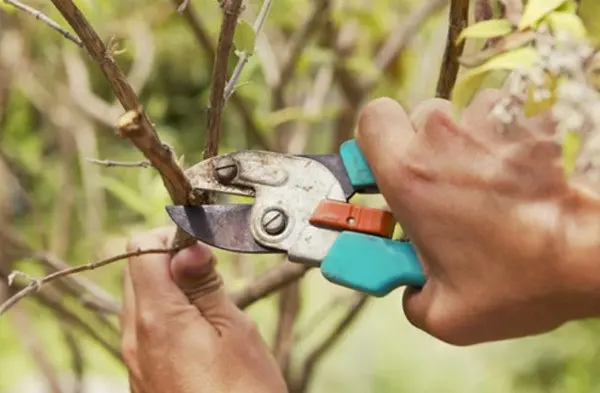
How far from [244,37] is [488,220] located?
199 mm

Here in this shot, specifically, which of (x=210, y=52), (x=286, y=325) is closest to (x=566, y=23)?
(x=210, y=52)

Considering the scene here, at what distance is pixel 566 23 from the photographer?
0.35 m

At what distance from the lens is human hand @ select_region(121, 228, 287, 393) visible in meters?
0.60

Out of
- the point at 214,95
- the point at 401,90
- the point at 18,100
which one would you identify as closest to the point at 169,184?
the point at 214,95

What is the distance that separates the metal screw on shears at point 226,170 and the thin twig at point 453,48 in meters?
0.15

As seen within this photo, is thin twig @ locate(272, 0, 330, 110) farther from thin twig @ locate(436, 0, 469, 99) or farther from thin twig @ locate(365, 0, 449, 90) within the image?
thin twig @ locate(436, 0, 469, 99)

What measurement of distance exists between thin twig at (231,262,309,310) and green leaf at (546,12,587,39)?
44 centimetres

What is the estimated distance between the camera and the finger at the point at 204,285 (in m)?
0.62

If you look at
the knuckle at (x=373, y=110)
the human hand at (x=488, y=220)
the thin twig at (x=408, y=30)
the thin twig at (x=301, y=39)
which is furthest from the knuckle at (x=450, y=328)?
the thin twig at (x=408, y=30)

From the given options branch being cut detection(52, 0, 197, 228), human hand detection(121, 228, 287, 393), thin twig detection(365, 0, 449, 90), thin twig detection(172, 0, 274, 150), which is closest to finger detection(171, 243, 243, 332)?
human hand detection(121, 228, 287, 393)

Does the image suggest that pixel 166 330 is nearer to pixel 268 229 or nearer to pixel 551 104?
pixel 268 229

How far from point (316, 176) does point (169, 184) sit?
0.09m

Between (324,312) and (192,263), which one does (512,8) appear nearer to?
(192,263)

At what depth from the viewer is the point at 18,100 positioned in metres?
1.58
